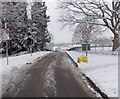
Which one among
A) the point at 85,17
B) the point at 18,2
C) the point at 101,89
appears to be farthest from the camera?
the point at 18,2

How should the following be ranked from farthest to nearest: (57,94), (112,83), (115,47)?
1. (115,47)
2. (112,83)
3. (57,94)

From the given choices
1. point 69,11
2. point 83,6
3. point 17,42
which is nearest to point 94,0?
point 83,6

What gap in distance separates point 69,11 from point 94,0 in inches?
181

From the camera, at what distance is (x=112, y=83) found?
5.44 metres

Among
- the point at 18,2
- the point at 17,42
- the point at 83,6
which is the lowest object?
the point at 17,42

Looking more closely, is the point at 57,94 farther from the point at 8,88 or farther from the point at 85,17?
the point at 85,17

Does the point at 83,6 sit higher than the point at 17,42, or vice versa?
the point at 83,6

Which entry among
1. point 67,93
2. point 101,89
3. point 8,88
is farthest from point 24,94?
point 101,89

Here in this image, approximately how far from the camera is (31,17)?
30.9 meters

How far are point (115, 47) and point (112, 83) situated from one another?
50.3 feet

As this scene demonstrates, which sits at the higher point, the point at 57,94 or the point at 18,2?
the point at 18,2

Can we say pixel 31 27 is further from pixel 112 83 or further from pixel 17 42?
pixel 112 83

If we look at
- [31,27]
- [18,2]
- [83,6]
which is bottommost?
[31,27]

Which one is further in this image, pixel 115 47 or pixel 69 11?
pixel 69 11
